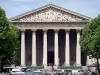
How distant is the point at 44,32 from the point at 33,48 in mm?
6047

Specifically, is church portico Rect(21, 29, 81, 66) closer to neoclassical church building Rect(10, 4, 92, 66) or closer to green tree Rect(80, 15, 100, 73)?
neoclassical church building Rect(10, 4, 92, 66)

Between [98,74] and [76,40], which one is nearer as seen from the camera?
[98,74]

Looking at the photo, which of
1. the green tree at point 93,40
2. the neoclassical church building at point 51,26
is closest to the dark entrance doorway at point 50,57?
the neoclassical church building at point 51,26

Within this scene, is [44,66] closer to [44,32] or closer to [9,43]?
[44,32]

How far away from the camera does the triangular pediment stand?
13450 cm

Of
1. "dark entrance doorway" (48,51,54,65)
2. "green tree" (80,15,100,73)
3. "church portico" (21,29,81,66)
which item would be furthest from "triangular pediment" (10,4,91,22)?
"green tree" (80,15,100,73)

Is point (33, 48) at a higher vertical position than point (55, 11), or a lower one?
lower

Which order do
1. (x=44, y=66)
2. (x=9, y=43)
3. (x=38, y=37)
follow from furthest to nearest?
(x=38, y=37) → (x=44, y=66) → (x=9, y=43)

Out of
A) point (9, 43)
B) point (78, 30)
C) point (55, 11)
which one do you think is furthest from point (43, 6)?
point (9, 43)

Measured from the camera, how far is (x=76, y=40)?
463 ft

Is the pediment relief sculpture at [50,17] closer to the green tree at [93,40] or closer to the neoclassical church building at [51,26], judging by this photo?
the neoclassical church building at [51,26]

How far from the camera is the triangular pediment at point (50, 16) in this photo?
5295 inches

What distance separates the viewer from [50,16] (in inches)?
5310

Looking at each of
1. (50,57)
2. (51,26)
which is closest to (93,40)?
(51,26)
